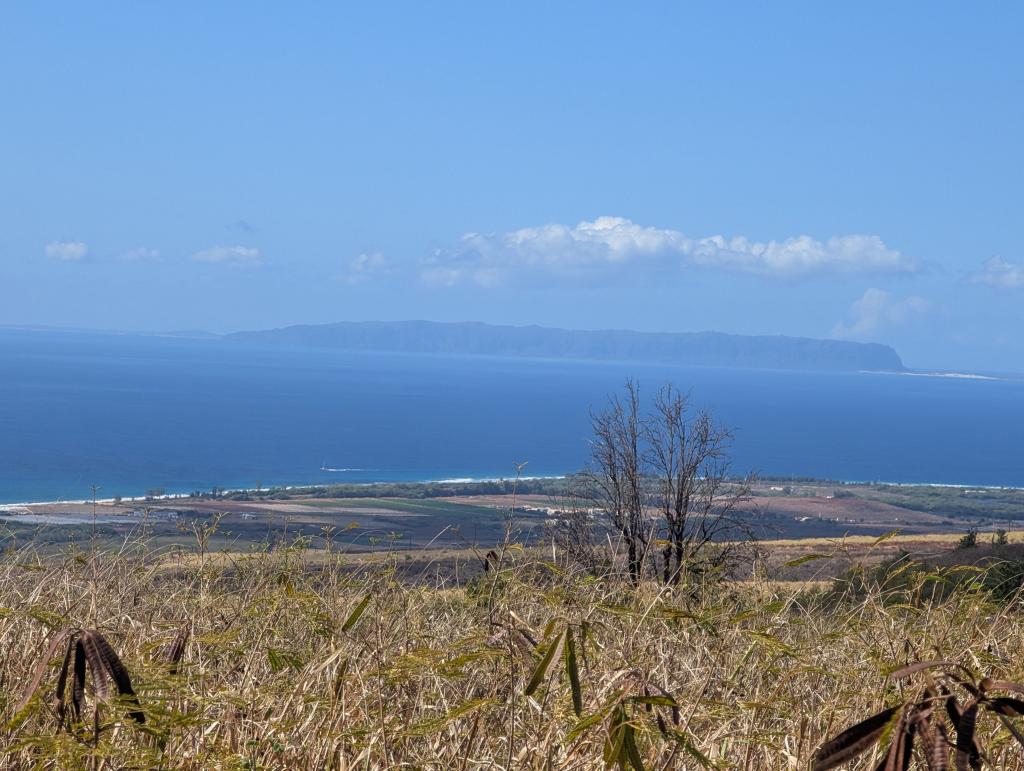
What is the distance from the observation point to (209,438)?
4813 inches

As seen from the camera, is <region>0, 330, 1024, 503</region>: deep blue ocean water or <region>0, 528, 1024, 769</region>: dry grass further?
<region>0, 330, 1024, 503</region>: deep blue ocean water

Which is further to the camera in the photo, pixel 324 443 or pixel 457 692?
pixel 324 443

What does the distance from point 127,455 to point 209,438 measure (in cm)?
2078

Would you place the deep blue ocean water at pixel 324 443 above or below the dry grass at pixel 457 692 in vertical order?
below

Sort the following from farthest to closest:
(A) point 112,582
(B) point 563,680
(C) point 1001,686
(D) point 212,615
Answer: (A) point 112,582 < (D) point 212,615 < (B) point 563,680 < (C) point 1001,686

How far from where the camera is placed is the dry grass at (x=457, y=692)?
2.10 metres

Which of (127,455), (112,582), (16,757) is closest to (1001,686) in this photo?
(16,757)

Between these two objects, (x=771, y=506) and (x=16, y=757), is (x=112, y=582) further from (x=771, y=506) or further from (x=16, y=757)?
(x=771, y=506)

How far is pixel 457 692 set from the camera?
289 centimetres

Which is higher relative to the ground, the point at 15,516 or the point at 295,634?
the point at 295,634

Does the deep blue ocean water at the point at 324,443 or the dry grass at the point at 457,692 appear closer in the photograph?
the dry grass at the point at 457,692

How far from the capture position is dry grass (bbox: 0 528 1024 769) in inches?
82.7

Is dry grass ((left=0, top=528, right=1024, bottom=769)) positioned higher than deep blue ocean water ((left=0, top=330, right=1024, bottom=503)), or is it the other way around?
dry grass ((left=0, top=528, right=1024, bottom=769))

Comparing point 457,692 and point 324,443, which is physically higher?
point 457,692
